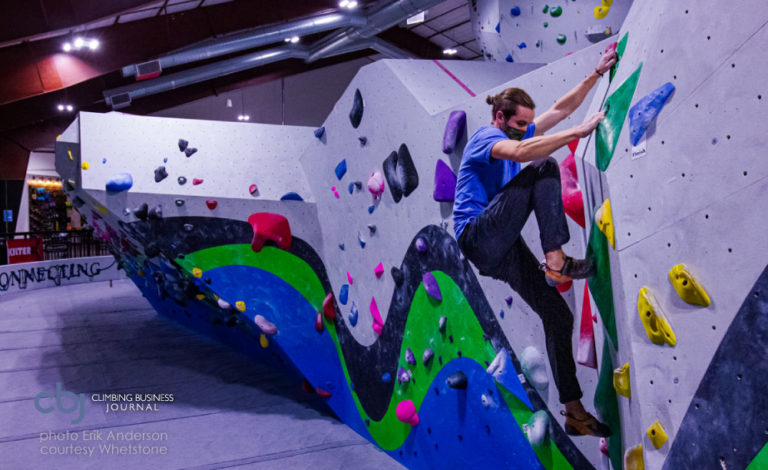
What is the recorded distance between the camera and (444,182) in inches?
85.0

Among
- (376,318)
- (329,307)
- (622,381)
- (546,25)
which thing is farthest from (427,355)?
(546,25)

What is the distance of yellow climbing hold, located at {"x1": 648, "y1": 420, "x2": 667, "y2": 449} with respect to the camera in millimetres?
1112

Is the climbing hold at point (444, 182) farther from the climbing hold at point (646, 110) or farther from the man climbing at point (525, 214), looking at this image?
the climbing hold at point (646, 110)

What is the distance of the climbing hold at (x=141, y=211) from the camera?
3.58 meters

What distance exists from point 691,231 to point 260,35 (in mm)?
7019

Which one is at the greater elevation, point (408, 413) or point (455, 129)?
point (455, 129)

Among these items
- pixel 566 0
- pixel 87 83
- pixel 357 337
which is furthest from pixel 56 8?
pixel 566 0

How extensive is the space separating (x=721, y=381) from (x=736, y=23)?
647 mm

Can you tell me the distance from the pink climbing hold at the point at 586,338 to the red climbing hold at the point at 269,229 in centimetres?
242

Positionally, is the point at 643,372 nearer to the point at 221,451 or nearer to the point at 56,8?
the point at 221,451

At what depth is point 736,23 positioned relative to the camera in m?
0.96

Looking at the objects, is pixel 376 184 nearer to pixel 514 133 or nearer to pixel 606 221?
pixel 514 133

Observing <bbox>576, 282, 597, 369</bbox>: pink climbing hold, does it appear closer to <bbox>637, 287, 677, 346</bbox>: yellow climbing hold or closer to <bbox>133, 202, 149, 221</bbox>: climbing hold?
<bbox>637, 287, 677, 346</bbox>: yellow climbing hold

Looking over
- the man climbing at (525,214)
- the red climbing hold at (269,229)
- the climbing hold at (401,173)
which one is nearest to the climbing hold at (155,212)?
the red climbing hold at (269,229)
